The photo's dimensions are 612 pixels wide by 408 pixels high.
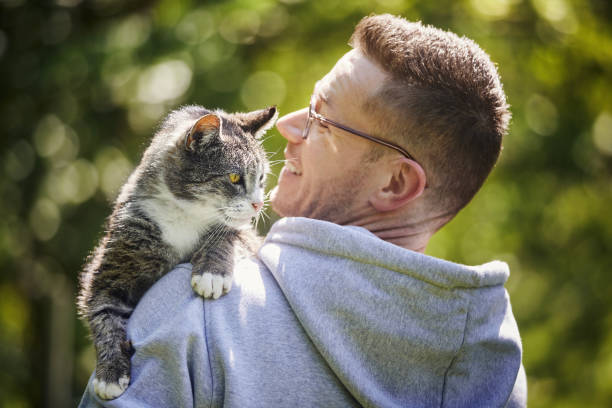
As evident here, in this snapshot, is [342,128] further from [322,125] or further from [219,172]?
[219,172]

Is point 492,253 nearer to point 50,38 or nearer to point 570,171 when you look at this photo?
point 570,171

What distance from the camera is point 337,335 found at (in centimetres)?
163

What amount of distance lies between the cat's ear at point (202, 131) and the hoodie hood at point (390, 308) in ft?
2.74

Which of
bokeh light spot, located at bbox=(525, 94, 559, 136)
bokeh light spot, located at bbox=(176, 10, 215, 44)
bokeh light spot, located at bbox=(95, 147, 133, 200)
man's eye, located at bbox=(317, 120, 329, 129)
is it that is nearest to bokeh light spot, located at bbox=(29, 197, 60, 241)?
bokeh light spot, located at bbox=(95, 147, 133, 200)

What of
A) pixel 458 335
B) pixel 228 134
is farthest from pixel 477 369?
pixel 228 134

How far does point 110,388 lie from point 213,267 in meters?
0.47

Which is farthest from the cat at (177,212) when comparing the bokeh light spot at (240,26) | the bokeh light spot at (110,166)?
the bokeh light spot at (110,166)

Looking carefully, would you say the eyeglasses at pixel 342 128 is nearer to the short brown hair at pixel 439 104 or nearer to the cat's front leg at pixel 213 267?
the short brown hair at pixel 439 104

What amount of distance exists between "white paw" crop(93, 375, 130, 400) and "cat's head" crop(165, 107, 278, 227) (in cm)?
87

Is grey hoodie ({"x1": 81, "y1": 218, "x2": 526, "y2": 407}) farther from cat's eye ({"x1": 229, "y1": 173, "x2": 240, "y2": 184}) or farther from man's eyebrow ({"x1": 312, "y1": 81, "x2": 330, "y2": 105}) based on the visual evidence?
cat's eye ({"x1": 229, "y1": 173, "x2": 240, "y2": 184})

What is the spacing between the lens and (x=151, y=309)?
171cm

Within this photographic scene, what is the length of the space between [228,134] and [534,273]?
4645 millimetres

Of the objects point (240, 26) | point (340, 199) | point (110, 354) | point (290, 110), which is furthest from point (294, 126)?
point (290, 110)

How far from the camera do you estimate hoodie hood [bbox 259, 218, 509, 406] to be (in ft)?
5.41
